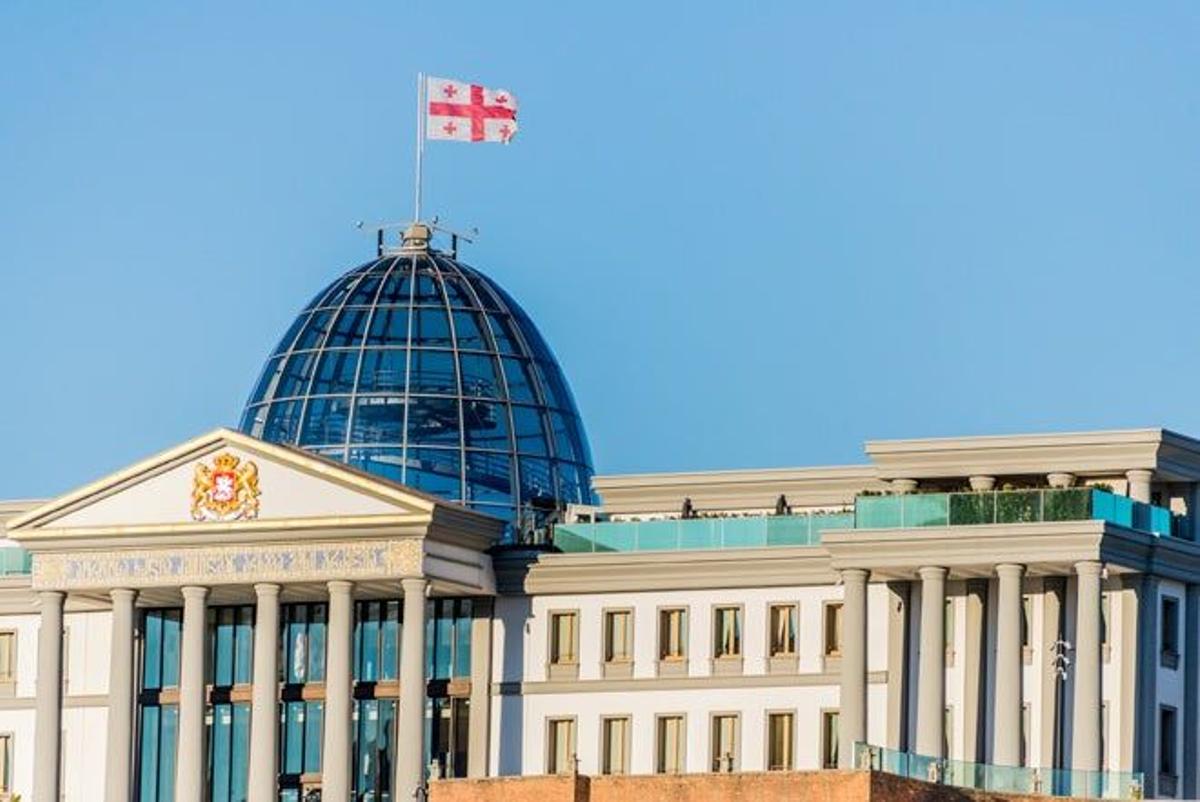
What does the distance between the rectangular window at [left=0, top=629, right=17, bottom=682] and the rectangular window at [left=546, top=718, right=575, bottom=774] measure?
19247 mm

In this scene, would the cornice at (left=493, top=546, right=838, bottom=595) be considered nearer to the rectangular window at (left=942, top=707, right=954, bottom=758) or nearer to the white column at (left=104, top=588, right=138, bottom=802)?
the rectangular window at (left=942, top=707, right=954, bottom=758)

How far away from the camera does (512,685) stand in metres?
162

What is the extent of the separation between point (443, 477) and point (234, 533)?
13017 millimetres

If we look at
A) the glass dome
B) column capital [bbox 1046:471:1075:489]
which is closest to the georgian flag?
the glass dome

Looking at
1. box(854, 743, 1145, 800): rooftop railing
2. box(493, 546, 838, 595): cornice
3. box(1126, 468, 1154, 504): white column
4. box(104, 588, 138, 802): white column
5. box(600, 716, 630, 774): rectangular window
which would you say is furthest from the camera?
box(104, 588, 138, 802): white column

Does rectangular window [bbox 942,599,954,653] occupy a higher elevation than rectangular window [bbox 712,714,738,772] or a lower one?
higher

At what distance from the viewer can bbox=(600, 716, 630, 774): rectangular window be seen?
160m

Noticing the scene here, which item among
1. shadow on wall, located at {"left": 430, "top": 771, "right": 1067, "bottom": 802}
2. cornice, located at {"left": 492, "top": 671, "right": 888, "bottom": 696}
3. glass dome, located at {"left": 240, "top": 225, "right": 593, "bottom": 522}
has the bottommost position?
shadow on wall, located at {"left": 430, "top": 771, "right": 1067, "bottom": 802}

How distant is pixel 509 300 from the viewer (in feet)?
585

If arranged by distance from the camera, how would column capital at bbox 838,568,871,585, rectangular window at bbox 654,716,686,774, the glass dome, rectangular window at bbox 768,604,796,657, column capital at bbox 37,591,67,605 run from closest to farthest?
column capital at bbox 838,568,871,585 → rectangular window at bbox 768,604,796,657 → rectangular window at bbox 654,716,686,774 → column capital at bbox 37,591,67,605 → the glass dome

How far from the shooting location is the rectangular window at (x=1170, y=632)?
15550 cm

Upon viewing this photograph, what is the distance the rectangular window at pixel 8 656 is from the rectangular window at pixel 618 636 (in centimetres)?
2090

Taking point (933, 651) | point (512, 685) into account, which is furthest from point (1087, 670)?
point (512, 685)

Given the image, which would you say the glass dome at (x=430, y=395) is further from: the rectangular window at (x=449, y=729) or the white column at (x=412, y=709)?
the white column at (x=412, y=709)
